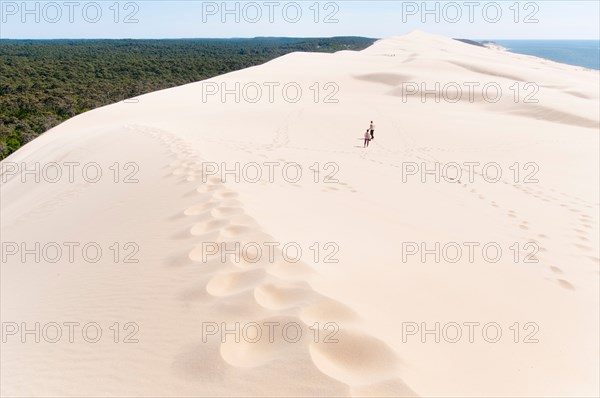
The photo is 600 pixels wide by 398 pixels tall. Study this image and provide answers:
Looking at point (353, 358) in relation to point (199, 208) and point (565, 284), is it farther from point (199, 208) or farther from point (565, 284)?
point (565, 284)

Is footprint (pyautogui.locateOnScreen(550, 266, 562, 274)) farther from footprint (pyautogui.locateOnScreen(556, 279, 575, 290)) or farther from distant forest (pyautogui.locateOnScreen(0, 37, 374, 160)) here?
distant forest (pyautogui.locateOnScreen(0, 37, 374, 160))

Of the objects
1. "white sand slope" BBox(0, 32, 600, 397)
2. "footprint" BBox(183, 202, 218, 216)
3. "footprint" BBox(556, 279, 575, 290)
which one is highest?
"footprint" BBox(183, 202, 218, 216)

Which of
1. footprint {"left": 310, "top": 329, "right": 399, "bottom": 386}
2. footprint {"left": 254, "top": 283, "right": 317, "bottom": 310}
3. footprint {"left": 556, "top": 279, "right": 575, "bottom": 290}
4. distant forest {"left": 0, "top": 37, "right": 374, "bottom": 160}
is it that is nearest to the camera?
footprint {"left": 310, "top": 329, "right": 399, "bottom": 386}

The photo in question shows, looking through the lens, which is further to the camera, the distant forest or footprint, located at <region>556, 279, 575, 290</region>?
the distant forest

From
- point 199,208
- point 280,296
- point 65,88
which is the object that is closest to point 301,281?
point 280,296

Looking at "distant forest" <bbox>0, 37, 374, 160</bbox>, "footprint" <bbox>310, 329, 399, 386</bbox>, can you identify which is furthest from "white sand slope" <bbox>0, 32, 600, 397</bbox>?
"distant forest" <bbox>0, 37, 374, 160</bbox>

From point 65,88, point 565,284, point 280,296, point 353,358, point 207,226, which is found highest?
point 65,88

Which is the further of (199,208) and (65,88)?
(65,88)

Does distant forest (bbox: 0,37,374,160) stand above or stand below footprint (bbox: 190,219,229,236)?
above

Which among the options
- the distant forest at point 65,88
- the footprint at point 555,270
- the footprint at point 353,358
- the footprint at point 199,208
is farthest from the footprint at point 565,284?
the distant forest at point 65,88
